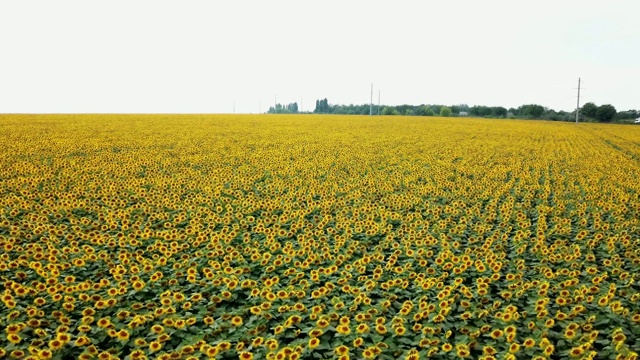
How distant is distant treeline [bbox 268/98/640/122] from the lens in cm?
6412

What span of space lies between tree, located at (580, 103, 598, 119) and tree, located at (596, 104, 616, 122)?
31.9 inches

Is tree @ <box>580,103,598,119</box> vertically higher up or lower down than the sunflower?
higher up

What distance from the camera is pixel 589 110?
66.3m

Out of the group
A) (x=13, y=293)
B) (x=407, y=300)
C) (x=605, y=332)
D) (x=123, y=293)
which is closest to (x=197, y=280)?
(x=123, y=293)

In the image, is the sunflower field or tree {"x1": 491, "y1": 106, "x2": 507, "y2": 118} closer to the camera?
the sunflower field

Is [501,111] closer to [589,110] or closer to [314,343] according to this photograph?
[589,110]

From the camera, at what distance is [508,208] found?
28.7ft

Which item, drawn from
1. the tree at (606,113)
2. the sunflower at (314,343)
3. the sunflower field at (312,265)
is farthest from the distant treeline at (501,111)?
the sunflower at (314,343)

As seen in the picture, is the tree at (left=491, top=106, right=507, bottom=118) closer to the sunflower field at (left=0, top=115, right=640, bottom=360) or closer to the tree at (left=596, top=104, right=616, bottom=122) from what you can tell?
the tree at (left=596, top=104, right=616, bottom=122)

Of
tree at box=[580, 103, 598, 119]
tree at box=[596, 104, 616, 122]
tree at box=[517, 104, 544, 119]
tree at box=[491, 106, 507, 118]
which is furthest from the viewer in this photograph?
tree at box=[491, 106, 507, 118]

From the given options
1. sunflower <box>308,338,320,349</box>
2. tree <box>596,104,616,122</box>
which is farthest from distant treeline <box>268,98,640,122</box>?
sunflower <box>308,338,320,349</box>

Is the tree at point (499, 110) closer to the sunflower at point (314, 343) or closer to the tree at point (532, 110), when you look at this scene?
the tree at point (532, 110)

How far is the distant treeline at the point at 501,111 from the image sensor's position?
210 feet

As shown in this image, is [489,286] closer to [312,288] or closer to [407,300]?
[407,300]
